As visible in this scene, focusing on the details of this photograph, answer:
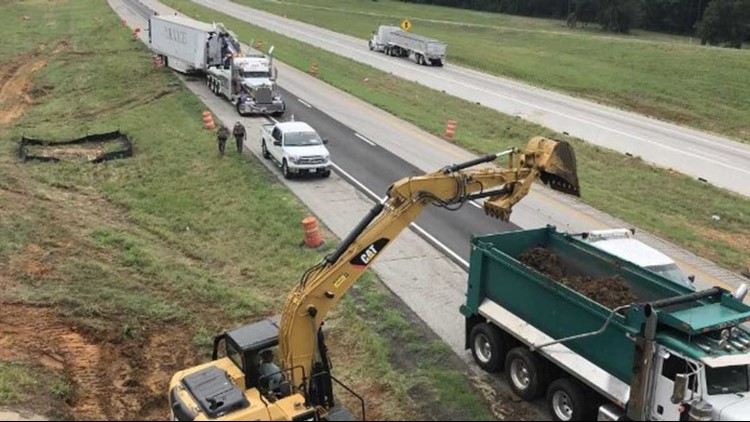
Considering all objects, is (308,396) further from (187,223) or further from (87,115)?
(87,115)

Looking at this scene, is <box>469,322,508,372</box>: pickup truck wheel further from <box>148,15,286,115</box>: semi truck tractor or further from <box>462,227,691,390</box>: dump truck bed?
<box>148,15,286,115</box>: semi truck tractor

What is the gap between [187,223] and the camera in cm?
2438

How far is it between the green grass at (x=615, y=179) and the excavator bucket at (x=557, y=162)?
11.6 m

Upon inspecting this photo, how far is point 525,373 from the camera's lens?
12656 mm

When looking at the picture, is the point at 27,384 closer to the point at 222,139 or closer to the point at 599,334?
the point at 599,334

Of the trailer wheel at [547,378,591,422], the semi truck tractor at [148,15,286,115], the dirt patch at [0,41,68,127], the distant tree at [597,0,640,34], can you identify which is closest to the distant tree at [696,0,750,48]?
the distant tree at [597,0,640,34]

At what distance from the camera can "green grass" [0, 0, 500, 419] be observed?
52.0ft

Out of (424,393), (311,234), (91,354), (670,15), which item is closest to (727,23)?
(670,15)

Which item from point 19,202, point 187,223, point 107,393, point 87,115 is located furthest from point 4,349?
point 87,115

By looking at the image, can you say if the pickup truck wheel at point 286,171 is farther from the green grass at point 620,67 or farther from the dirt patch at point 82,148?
the green grass at point 620,67

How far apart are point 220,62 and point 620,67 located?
36.8m

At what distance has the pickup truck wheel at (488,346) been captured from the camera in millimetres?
13453

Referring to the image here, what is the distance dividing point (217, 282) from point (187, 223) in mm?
5549

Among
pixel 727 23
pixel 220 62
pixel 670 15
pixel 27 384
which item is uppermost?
pixel 670 15
